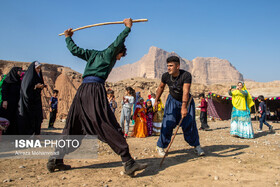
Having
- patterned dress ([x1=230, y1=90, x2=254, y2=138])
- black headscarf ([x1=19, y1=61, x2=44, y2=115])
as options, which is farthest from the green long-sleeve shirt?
patterned dress ([x1=230, y1=90, x2=254, y2=138])

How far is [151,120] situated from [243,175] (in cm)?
539

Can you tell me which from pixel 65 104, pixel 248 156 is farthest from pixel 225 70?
pixel 248 156

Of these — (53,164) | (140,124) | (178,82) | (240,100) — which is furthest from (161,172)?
(240,100)

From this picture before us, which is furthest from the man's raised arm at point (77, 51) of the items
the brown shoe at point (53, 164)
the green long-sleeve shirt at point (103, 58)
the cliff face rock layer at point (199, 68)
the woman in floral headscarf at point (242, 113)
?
the cliff face rock layer at point (199, 68)

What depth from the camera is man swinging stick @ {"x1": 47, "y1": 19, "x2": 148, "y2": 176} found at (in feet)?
9.82

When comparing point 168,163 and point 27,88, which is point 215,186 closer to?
point 168,163

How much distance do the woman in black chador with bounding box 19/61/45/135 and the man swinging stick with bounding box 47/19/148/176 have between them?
109 inches

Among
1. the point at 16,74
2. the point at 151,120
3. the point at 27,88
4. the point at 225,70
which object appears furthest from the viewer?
the point at 225,70

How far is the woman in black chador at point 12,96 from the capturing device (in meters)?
5.94

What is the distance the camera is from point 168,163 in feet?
12.4

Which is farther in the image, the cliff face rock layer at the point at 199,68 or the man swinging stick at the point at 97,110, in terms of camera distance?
the cliff face rock layer at the point at 199,68

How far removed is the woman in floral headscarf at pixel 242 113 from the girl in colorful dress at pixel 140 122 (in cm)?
314

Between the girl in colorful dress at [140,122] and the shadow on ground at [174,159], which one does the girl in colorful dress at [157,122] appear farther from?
the shadow on ground at [174,159]

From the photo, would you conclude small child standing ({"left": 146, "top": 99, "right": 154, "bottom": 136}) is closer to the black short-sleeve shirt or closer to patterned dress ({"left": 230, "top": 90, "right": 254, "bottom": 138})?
patterned dress ({"left": 230, "top": 90, "right": 254, "bottom": 138})
